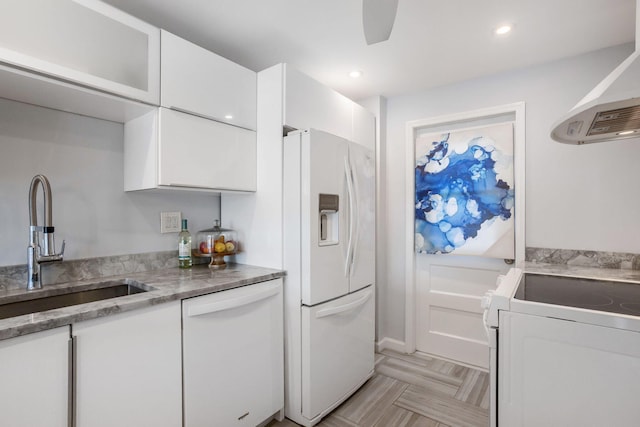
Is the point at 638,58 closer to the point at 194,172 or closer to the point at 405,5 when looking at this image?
the point at 405,5

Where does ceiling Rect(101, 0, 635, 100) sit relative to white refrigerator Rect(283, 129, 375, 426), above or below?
above

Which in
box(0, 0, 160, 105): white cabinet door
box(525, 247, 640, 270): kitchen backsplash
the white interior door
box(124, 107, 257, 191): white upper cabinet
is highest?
box(0, 0, 160, 105): white cabinet door

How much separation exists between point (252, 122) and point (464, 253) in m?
1.94

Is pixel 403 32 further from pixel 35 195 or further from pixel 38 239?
pixel 38 239

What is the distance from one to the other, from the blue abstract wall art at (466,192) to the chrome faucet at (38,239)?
250cm

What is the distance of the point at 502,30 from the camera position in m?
1.85

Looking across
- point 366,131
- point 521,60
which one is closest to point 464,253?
point 366,131

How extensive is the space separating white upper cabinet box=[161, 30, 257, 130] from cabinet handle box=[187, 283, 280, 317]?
3.35ft

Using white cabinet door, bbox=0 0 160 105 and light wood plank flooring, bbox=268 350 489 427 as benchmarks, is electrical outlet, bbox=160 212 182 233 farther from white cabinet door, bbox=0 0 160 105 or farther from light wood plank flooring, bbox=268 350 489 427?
light wood plank flooring, bbox=268 350 489 427

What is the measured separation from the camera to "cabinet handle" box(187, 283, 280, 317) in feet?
4.78

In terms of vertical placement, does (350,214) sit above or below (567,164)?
below

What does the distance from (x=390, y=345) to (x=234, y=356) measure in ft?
5.81

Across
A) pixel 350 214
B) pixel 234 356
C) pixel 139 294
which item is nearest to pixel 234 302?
pixel 234 356

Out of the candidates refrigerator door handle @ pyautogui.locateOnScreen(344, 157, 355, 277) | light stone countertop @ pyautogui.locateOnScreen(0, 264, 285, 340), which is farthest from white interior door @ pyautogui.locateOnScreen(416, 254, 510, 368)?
light stone countertop @ pyautogui.locateOnScreen(0, 264, 285, 340)
